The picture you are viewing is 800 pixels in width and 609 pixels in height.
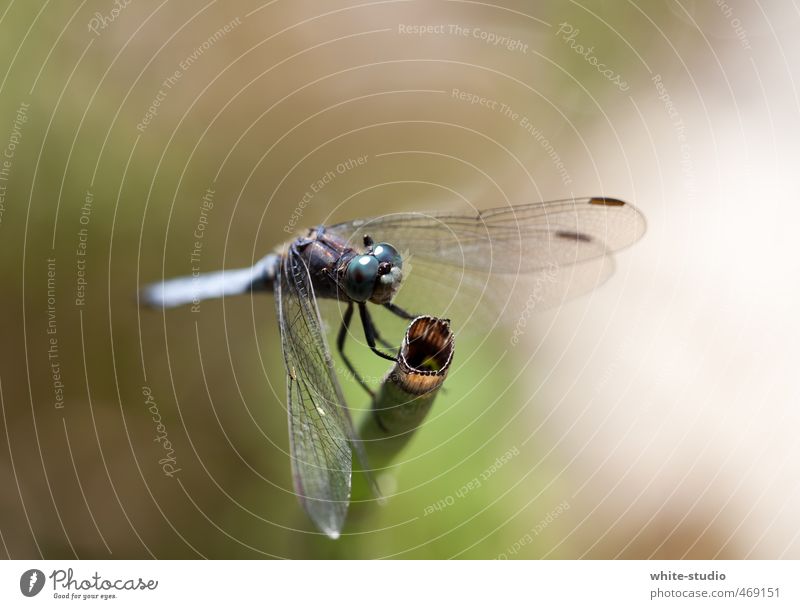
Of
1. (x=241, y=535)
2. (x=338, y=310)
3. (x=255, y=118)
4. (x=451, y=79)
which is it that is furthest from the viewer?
(x=451, y=79)

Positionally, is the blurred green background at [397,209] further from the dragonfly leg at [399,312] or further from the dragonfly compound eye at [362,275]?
the dragonfly compound eye at [362,275]

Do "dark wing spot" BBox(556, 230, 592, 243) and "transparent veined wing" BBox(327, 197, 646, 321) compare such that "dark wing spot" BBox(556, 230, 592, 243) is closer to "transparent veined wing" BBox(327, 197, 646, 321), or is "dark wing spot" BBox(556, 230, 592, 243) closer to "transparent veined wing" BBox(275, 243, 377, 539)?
"transparent veined wing" BBox(327, 197, 646, 321)

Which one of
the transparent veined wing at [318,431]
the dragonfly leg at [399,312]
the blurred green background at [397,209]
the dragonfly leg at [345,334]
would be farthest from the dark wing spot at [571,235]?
the transparent veined wing at [318,431]

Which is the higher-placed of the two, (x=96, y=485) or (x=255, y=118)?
(x=255, y=118)

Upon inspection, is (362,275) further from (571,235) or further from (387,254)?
(571,235)

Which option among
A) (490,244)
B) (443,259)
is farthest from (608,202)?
(443,259)

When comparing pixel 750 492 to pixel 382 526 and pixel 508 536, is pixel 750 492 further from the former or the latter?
pixel 382 526
